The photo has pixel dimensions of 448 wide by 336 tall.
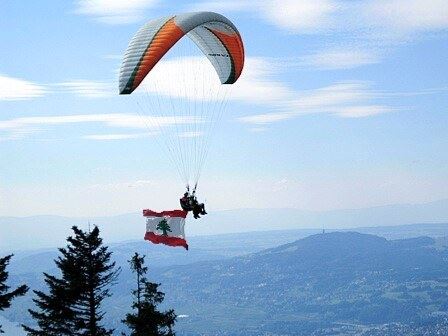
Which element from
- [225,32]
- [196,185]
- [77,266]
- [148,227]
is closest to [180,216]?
[148,227]

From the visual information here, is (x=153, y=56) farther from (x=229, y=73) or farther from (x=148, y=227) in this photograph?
(x=148, y=227)

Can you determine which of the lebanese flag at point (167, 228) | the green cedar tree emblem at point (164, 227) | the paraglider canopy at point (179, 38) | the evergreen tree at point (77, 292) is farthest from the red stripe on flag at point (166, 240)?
the paraglider canopy at point (179, 38)

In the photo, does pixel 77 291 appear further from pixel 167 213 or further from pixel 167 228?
pixel 167 213

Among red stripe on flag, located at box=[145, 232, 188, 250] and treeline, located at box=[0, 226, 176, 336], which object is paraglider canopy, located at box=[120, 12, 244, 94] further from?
red stripe on flag, located at box=[145, 232, 188, 250]

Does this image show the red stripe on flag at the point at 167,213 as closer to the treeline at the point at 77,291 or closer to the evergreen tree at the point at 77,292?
the treeline at the point at 77,291

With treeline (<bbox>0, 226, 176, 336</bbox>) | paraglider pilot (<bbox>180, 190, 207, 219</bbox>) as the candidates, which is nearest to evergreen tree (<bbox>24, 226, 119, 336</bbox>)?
treeline (<bbox>0, 226, 176, 336</bbox>)

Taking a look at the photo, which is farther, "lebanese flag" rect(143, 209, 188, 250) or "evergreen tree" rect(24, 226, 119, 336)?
"lebanese flag" rect(143, 209, 188, 250)
